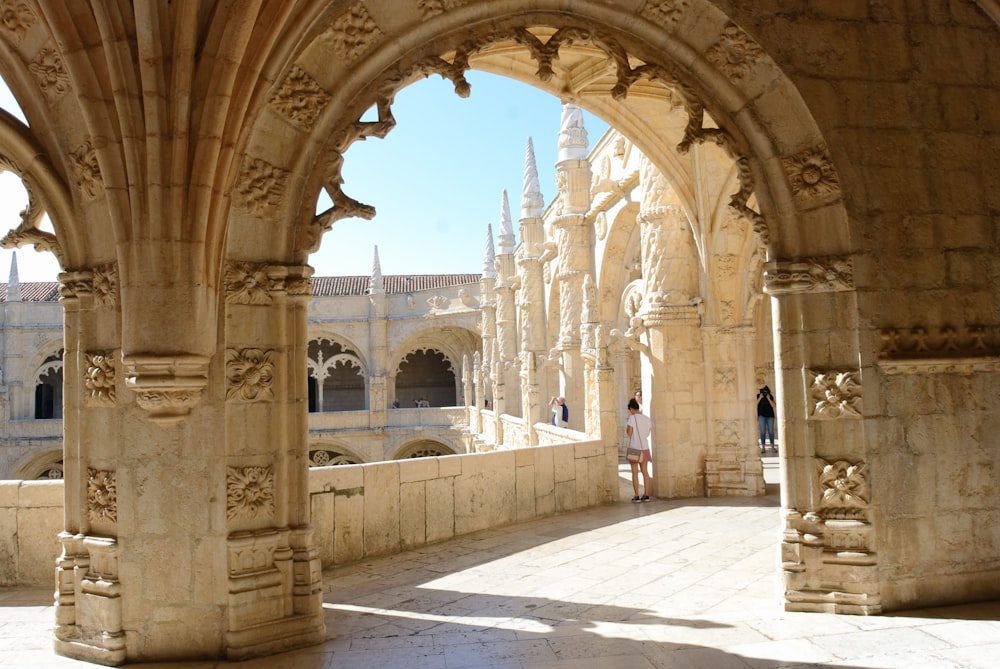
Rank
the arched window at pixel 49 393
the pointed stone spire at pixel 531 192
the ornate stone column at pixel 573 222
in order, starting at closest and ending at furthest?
the ornate stone column at pixel 573 222, the pointed stone spire at pixel 531 192, the arched window at pixel 49 393

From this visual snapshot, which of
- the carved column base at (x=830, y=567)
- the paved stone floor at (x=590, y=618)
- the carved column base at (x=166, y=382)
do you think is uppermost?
the carved column base at (x=166, y=382)

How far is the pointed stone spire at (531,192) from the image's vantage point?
21.2 meters

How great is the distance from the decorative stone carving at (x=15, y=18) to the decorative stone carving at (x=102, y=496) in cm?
245

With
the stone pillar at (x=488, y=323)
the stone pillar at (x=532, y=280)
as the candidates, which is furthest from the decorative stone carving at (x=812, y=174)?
the stone pillar at (x=488, y=323)

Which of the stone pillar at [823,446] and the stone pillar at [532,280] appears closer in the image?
the stone pillar at [823,446]

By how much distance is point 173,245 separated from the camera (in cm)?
388

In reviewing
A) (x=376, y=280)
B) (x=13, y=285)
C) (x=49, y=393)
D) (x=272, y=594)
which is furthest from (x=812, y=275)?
(x=49, y=393)

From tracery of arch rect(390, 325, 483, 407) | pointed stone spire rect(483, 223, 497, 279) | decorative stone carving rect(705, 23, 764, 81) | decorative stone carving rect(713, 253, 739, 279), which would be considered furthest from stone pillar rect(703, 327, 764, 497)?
tracery of arch rect(390, 325, 483, 407)

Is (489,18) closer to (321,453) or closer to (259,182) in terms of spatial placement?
(259,182)

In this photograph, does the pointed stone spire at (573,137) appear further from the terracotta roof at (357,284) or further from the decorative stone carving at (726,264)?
the terracotta roof at (357,284)

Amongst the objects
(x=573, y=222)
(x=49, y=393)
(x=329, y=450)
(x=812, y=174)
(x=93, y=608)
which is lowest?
(x=329, y=450)

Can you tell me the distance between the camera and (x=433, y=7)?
15.3 ft

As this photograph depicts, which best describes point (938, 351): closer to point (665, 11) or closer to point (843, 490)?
point (843, 490)

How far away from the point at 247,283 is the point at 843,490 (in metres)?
3.88
